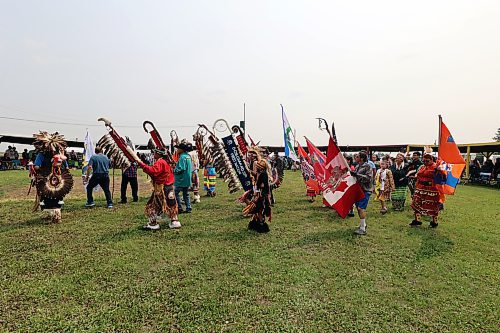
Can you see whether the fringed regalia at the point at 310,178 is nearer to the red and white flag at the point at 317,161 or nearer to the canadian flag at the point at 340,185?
the red and white flag at the point at 317,161

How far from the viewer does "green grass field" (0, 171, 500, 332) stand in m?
3.14

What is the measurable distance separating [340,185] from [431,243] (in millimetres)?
1975

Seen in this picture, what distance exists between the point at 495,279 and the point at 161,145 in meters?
6.59

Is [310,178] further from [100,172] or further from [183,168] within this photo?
[100,172]

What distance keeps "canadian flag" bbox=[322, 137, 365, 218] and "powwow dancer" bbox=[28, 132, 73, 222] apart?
5864mm

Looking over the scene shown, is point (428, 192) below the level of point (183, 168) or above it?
below

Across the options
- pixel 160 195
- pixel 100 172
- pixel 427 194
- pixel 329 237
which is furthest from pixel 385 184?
pixel 100 172

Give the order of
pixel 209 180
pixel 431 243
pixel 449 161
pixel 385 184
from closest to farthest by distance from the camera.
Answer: pixel 431 243 → pixel 449 161 → pixel 385 184 → pixel 209 180

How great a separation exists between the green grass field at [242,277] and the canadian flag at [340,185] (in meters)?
0.63

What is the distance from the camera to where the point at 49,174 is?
6.59 m

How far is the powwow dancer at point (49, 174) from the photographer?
6.48m

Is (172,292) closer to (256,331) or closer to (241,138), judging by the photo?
(256,331)

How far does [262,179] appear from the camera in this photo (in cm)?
624

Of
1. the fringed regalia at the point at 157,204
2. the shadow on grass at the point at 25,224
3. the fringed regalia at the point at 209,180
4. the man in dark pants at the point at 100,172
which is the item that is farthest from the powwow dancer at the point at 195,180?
the shadow on grass at the point at 25,224
